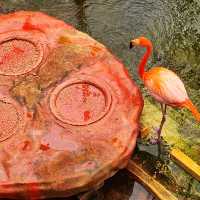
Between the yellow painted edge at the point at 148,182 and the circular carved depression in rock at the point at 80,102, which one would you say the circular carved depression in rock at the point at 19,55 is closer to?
the circular carved depression in rock at the point at 80,102

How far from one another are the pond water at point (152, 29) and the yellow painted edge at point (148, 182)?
77 centimetres

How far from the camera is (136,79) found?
6613 millimetres

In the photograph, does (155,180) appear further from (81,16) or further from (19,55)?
(81,16)

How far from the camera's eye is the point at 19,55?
17.6 feet

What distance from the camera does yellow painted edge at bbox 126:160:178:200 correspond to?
192 inches

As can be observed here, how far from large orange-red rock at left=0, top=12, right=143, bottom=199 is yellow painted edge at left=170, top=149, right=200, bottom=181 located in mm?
756

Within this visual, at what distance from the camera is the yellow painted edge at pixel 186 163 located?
503 centimetres

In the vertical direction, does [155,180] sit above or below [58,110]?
below

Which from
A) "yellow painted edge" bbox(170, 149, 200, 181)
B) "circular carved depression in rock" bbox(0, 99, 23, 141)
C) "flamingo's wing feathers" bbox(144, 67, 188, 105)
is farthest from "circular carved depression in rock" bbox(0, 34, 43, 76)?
"yellow painted edge" bbox(170, 149, 200, 181)

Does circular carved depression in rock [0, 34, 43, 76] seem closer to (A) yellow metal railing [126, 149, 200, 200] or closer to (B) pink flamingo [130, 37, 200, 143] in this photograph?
(B) pink flamingo [130, 37, 200, 143]

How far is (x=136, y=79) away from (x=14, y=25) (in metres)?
1.90

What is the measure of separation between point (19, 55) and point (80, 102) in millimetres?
994

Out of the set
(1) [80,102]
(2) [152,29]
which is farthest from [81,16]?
(1) [80,102]

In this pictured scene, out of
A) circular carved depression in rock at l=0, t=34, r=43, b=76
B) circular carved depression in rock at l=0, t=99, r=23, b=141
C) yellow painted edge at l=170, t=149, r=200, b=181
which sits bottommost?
yellow painted edge at l=170, t=149, r=200, b=181
